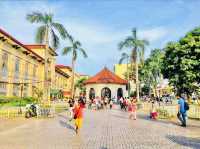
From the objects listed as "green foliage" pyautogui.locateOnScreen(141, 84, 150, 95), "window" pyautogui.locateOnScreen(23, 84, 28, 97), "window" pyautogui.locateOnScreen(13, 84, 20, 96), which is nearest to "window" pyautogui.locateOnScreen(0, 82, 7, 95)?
"window" pyautogui.locateOnScreen(13, 84, 20, 96)

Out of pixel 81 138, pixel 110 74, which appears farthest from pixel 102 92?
pixel 81 138

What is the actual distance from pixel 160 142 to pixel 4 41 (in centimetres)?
3369

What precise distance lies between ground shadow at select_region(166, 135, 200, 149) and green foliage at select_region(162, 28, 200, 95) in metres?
11.7

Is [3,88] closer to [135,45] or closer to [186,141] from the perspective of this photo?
[135,45]

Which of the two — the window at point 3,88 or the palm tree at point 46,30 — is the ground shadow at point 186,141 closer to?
the palm tree at point 46,30

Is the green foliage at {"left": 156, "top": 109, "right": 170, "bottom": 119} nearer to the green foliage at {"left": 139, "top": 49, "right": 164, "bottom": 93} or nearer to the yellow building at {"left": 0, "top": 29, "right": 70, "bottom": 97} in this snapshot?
the yellow building at {"left": 0, "top": 29, "right": 70, "bottom": 97}

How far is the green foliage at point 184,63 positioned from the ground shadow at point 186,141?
11715mm

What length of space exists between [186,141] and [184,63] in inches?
509

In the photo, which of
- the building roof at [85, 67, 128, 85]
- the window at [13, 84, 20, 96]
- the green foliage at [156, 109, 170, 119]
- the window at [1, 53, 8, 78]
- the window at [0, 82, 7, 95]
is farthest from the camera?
the building roof at [85, 67, 128, 85]

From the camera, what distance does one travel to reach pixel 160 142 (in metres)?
12.5

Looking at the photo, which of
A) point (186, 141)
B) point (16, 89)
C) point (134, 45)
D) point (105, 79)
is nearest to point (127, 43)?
point (134, 45)

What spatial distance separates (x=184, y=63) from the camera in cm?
2497

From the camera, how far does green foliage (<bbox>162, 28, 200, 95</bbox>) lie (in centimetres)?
2492

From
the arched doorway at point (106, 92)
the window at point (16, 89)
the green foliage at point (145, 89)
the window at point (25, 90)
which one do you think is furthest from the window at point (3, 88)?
the green foliage at point (145, 89)
